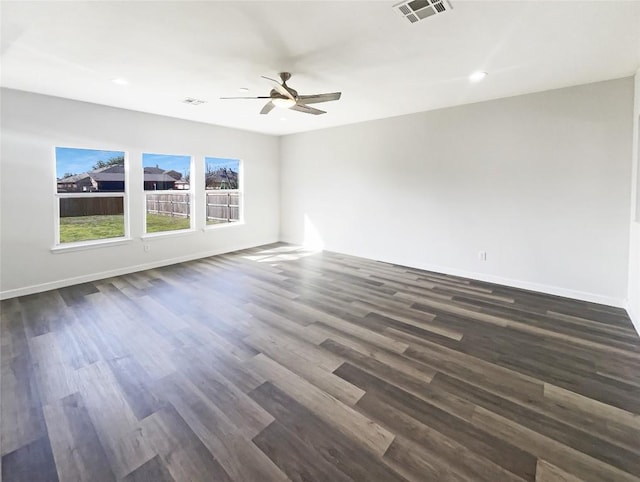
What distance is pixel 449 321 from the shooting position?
3.29 meters

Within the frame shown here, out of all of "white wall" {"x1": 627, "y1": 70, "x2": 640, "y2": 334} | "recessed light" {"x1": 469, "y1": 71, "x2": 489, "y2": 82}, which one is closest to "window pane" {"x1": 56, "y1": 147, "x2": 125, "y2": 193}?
"recessed light" {"x1": 469, "y1": 71, "x2": 489, "y2": 82}

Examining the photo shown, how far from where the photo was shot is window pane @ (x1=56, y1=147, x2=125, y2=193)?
437 centimetres

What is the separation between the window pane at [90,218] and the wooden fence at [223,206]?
1.67 metres

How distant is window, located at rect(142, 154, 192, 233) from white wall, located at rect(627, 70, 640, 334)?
21.6 feet

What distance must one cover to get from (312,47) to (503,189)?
337 centimetres

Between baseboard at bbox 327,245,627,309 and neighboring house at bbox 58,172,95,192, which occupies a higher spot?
neighboring house at bbox 58,172,95,192

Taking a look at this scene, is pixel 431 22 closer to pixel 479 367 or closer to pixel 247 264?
pixel 479 367

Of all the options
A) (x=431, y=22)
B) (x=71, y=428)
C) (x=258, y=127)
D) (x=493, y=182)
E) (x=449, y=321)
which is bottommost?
(x=71, y=428)

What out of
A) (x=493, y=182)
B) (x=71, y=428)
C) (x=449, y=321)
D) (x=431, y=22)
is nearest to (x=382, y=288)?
(x=449, y=321)

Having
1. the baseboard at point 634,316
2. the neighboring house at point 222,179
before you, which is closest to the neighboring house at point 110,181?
the neighboring house at point 222,179

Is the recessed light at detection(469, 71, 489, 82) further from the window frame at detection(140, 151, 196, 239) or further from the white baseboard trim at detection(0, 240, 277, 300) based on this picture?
the white baseboard trim at detection(0, 240, 277, 300)

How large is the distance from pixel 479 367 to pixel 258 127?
18.9ft

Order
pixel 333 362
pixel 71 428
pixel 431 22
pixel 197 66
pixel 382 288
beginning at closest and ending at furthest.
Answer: pixel 71 428
pixel 431 22
pixel 333 362
pixel 197 66
pixel 382 288

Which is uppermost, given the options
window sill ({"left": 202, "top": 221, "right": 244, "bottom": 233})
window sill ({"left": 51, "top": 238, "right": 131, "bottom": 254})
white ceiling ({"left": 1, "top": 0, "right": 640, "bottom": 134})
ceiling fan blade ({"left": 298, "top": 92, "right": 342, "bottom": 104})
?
white ceiling ({"left": 1, "top": 0, "right": 640, "bottom": 134})
